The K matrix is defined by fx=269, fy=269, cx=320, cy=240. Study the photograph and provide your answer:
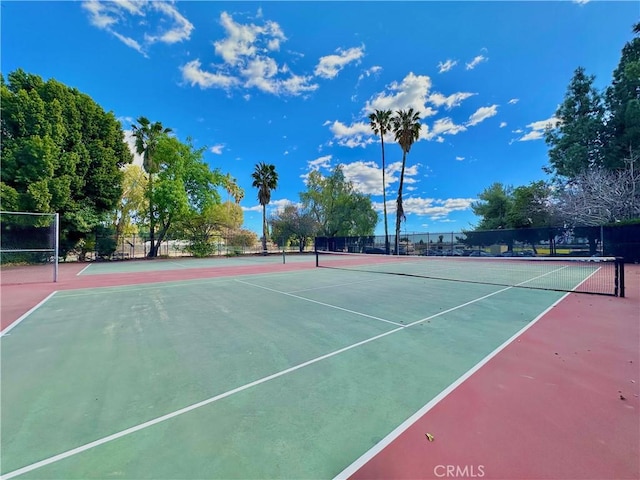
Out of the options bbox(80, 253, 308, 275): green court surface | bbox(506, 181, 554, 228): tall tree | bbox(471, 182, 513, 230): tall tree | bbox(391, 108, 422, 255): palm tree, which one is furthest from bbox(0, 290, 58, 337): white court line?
bbox(471, 182, 513, 230): tall tree

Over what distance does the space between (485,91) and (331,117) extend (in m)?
13.8

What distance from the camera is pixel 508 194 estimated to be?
35.0 m

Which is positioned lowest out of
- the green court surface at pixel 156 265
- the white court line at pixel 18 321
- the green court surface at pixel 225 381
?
the green court surface at pixel 156 265

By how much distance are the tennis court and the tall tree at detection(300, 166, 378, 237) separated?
3121 centimetres

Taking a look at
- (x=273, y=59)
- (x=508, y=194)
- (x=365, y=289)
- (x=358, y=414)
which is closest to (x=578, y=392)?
(x=358, y=414)

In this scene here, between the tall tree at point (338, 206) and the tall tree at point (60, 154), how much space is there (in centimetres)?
2204

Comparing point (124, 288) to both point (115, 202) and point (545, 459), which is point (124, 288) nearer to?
point (545, 459)

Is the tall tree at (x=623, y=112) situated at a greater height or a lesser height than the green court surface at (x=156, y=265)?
greater

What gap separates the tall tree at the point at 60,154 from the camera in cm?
1700

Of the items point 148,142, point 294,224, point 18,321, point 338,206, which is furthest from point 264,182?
point 18,321

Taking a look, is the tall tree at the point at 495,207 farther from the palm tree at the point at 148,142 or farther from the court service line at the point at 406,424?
the palm tree at the point at 148,142

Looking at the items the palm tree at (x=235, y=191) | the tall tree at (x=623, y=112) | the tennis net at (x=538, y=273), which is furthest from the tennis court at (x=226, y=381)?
the palm tree at (x=235, y=191)

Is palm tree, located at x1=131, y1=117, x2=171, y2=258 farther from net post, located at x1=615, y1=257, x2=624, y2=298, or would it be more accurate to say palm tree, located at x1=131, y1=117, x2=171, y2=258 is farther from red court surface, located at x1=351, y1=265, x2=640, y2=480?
net post, located at x1=615, y1=257, x2=624, y2=298

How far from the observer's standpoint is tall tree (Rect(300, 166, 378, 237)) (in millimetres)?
37812
